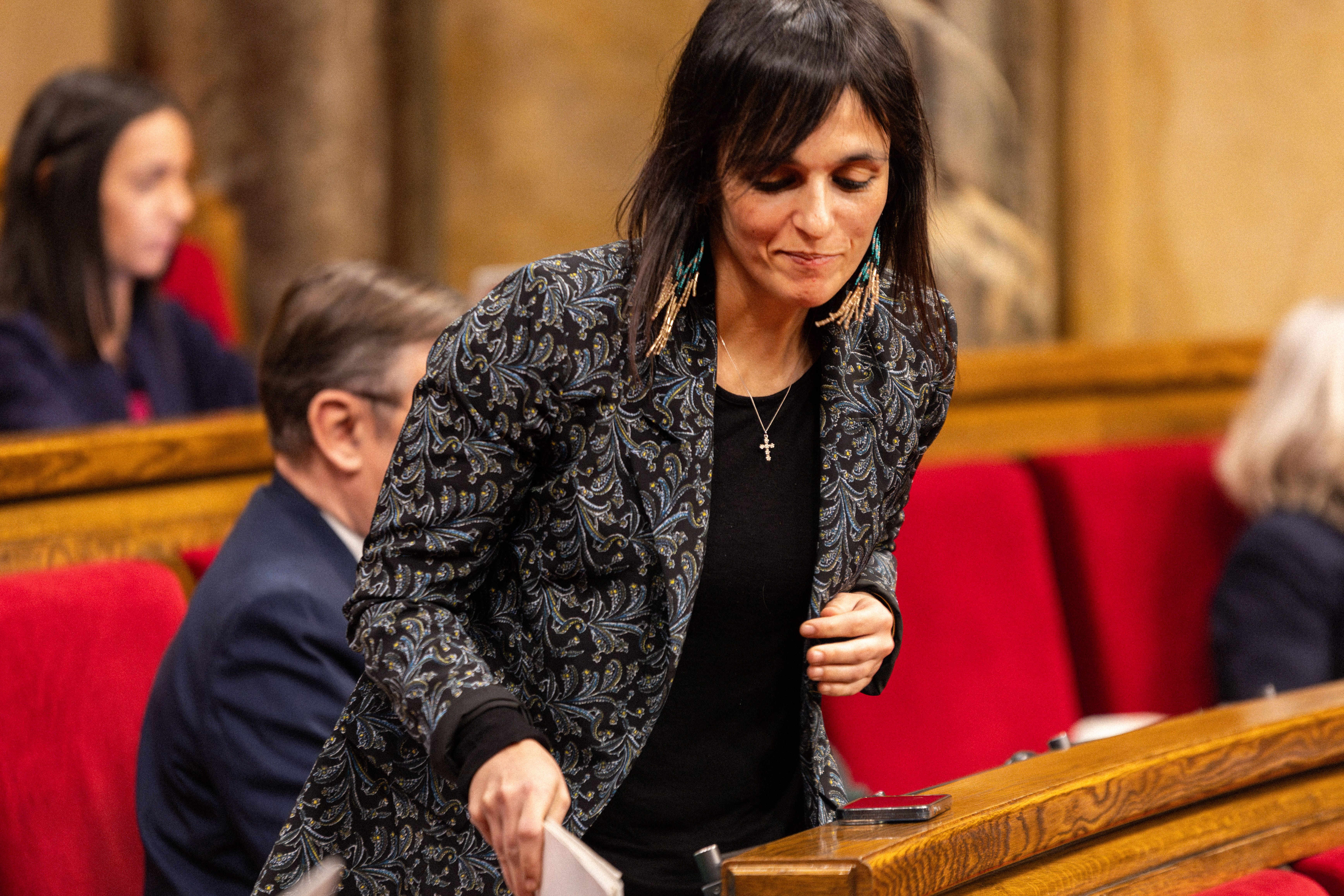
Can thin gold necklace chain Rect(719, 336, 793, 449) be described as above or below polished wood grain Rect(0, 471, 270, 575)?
above

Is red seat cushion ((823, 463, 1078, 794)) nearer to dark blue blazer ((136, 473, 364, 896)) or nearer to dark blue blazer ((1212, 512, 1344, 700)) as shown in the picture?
dark blue blazer ((1212, 512, 1344, 700))

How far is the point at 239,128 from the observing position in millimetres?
3883

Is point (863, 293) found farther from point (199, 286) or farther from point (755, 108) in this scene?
point (199, 286)

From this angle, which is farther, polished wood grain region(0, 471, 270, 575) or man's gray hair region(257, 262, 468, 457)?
polished wood grain region(0, 471, 270, 575)

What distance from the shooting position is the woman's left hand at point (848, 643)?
1.12 metres

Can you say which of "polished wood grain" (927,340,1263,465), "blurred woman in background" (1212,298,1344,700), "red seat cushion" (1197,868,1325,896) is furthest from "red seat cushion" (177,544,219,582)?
"blurred woman in background" (1212,298,1344,700)

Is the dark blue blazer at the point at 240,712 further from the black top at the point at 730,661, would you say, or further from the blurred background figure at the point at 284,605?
the black top at the point at 730,661

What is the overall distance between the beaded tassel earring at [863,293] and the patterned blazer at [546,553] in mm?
11

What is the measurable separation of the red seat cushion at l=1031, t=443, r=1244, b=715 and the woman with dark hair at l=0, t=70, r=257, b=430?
1.59 metres

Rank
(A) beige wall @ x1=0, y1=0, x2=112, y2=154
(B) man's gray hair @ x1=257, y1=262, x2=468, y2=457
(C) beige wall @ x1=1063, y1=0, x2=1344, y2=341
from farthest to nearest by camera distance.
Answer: (A) beige wall @ x1=0, y1=0, x2=112, y2=154, (C) beige wall @ x1=1063, y1=0, x2=1344, y2=341, (B) man's gray hair @ x1=257, y1=262, x2=468, y2=457

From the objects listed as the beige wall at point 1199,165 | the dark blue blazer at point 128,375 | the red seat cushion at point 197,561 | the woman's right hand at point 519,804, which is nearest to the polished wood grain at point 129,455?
the red seat cushion at point 197,561

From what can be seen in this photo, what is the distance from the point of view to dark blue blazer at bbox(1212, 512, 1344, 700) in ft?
8.61

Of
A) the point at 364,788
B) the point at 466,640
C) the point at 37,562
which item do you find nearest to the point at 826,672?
the point at 466,640

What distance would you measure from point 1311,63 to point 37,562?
3.32 m
